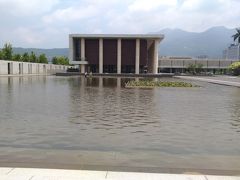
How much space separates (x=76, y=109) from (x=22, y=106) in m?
2.62

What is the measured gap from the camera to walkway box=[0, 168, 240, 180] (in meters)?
5.34

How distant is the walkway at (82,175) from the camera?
5336 millimetres

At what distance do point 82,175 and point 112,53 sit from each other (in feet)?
275

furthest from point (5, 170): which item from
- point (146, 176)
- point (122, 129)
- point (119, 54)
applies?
point (119, 54)

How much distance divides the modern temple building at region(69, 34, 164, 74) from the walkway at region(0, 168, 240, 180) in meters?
81.8

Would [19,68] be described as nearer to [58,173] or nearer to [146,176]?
[58,173]

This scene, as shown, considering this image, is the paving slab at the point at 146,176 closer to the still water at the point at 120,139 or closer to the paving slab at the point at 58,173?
the paving slab at the point at 58,173

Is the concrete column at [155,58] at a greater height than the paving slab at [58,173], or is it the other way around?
the concrete column at [155,58]

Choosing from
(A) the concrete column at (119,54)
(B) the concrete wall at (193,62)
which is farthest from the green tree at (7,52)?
(B) the concrete wall at (193,62)

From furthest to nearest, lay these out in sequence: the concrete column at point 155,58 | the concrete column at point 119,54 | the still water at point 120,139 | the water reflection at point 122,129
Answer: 1. the concrete column at point 155,58
2. the concrete column at point 119,54
3. the water reflection at point 122,129
4. the still water at point 120,139

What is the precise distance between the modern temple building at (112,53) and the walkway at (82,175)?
268 feet

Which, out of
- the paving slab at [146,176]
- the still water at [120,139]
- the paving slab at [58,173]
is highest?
the paving slab at [58,173]

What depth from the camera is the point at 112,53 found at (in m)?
88.8

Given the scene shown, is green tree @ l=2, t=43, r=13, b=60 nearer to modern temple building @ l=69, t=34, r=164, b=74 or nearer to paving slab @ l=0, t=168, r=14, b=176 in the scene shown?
modern temple building @ l=69, t=34, r=164, b=74
